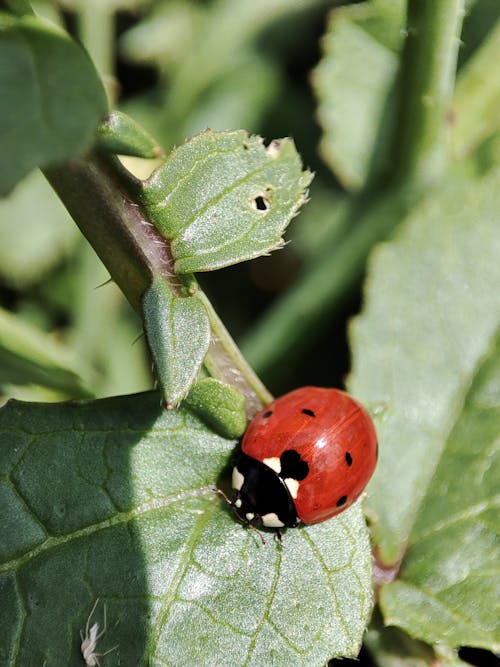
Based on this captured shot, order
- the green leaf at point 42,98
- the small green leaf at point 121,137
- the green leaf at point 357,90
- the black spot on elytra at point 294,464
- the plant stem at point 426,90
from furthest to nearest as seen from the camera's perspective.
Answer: the green leaf at point 357,90
the plant stem at point 426,90
the black spot on elytra at point 294,464
the small green leaf at point 121,137
the green leaf at point 42,98

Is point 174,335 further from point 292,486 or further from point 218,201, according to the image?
point 292,486

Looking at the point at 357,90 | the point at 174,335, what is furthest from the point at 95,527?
the point at 357,90

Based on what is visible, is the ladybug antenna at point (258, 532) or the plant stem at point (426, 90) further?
the plant stem at point (426, 90)

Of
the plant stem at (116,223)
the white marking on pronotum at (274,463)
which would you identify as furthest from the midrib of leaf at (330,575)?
the plant stem at (116,223)

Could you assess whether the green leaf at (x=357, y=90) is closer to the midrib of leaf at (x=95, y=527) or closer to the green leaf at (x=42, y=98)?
the midrib of leaf at (x=95, y=527)

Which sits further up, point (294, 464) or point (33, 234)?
point (294, 464)

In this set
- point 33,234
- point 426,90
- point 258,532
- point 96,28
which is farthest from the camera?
point 33,234

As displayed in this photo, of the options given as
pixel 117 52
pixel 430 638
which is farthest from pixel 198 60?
pixel 430 638
